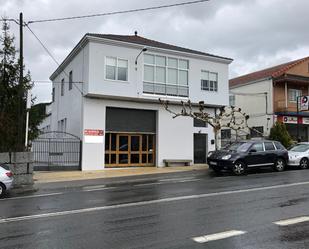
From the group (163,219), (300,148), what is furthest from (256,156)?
(163,219)

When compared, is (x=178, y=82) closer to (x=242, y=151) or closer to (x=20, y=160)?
(x=242, y=151)

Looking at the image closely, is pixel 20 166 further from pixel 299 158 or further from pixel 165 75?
pixel 299 158

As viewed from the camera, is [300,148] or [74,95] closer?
[300,148]

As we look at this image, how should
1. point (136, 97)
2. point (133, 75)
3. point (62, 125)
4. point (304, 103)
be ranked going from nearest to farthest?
1. point (136, 97)
2. point (133, 75)
3. point (62, 125)
4. point (304, 103)

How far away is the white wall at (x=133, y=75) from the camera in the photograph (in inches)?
957

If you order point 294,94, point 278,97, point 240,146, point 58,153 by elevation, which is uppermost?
point 294,94

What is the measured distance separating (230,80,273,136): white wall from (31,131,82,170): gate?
19026 millimetres

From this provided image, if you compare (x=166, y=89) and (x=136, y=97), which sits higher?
(x=166, y=89)

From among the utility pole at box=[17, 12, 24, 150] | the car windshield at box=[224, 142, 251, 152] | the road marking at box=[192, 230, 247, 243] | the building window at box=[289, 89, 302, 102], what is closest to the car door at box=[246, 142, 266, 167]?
the car windshield at box=[224, 142, 251, 152]

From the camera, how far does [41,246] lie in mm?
6543

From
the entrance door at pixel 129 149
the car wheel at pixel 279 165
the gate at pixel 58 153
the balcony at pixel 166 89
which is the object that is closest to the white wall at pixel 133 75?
the balcony at pixel 166 89

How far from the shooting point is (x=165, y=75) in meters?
26.9

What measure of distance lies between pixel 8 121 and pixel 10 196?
559 centimetres

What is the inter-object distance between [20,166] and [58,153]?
6.95 m
